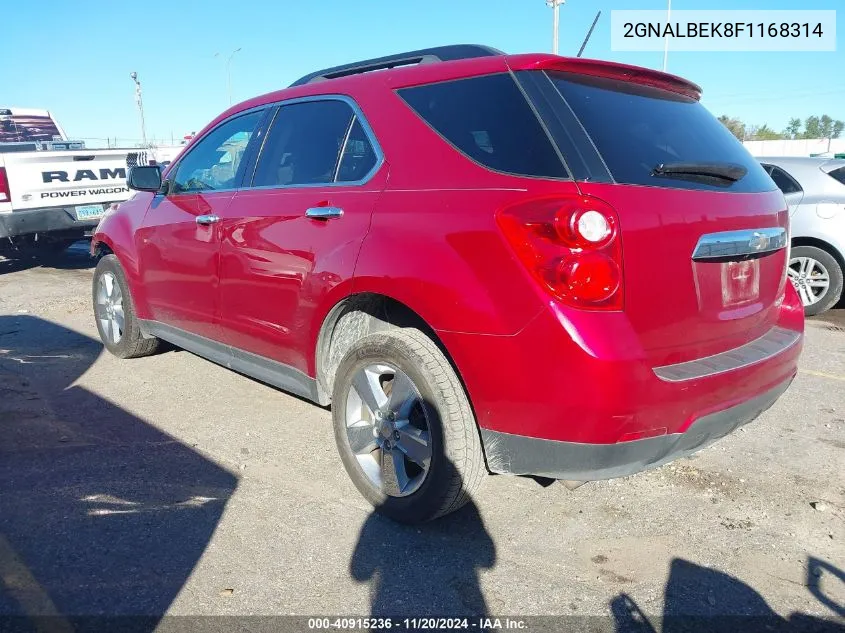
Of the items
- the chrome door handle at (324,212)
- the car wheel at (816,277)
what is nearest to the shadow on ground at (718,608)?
the chrome door handle at (324,212)

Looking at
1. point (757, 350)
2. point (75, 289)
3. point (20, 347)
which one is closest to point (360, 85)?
point (757, 350)

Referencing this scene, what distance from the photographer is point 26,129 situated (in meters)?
16.2

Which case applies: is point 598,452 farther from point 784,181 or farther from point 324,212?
point 784,181

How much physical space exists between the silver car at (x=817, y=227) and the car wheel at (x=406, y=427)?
5.23 m

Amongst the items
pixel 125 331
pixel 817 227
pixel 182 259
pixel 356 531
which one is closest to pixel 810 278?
pixel 817 227

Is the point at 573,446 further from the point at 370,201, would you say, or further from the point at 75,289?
the point at 75,289

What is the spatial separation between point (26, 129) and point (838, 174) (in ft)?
55.4

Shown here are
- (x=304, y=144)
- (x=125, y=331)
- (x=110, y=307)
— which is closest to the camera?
(x=304, y=144)

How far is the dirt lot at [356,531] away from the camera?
2.36 m

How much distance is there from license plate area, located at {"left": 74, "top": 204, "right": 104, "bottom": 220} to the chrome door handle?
7280 millimetres

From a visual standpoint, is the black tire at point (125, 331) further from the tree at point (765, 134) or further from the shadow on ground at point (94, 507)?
the tree at point (765, 134)

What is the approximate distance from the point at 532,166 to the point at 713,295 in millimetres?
806

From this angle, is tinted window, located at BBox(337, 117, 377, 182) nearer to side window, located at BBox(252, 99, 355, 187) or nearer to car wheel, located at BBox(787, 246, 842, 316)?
side window, located at BBox(252, 99, 355, 187)

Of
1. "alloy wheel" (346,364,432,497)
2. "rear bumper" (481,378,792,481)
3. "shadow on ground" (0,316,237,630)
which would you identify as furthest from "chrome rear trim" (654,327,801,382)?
"shadow on ground" (0,316,237,630)
